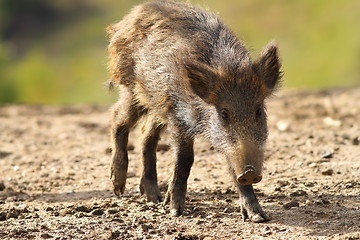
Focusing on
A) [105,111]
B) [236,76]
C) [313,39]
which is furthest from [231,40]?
[313,39]

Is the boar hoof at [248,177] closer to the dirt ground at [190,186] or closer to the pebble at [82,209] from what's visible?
the dirt ground at [190,186]

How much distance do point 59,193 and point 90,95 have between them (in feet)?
123

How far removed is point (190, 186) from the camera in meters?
8.62

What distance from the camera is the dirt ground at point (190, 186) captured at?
271 inches

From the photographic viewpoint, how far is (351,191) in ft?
25.9

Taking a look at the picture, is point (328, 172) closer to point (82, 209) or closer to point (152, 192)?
point (152, 192)

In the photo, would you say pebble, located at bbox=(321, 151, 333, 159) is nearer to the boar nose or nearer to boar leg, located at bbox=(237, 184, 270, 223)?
boar leg, located at bbox=(237, 184, 270, 223)

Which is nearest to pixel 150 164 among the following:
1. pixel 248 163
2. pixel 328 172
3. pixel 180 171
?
pixel 180 171

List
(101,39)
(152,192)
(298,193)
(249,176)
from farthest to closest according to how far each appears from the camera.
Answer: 1. (101,39)
2. (152,192)
3. (298,193)
4. (249,176)

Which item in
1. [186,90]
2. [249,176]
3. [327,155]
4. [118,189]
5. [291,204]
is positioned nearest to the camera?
[249,176]

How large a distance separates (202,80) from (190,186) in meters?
1.69

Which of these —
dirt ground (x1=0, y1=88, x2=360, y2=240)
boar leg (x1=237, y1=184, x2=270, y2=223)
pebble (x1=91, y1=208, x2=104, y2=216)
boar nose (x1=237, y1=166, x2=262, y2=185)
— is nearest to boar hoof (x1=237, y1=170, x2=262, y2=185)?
boar nose (x1=237, y1=166, x2=262, y2=185)

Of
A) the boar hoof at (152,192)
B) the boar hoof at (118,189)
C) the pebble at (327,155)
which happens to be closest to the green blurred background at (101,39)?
the pebble at (327,155)

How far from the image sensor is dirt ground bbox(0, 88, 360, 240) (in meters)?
6.89
